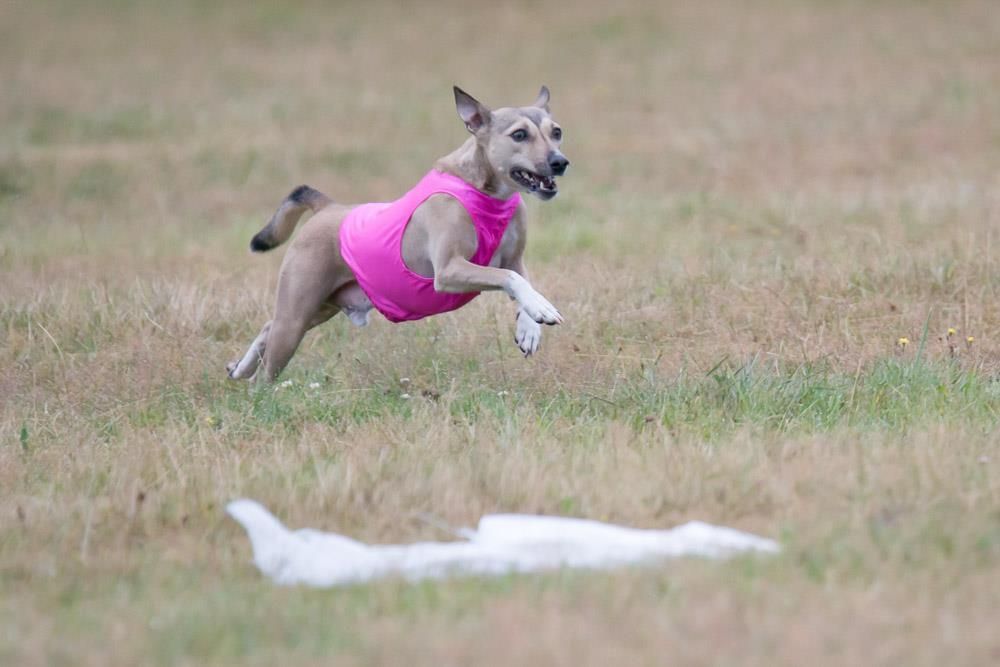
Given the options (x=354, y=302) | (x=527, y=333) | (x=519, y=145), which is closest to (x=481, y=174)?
(x=519, y=145)

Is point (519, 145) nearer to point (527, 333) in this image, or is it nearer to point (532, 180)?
point (532, 180)

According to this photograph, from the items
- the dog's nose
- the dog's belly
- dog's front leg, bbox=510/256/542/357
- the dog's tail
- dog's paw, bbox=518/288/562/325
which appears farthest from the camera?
the dog's tail

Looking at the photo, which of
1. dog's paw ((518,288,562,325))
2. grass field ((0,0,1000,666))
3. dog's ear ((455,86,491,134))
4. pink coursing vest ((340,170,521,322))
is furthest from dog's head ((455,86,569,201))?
grass field ((0,0,1000,666))

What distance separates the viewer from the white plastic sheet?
483cm

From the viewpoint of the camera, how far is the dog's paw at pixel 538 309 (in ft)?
22.7

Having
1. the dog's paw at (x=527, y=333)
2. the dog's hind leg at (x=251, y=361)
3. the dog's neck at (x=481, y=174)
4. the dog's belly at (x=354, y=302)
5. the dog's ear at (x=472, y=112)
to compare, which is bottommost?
the dog's hind leg at (x=251, y=361)

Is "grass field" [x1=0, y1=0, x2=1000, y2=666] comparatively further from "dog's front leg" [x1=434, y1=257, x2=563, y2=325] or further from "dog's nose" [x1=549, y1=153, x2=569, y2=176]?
"dog's nose" [x1=549, y1=153, x2=569, y2=176]

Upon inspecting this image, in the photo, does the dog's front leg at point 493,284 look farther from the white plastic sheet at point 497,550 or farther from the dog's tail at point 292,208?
the white plastic sheet at point 497,550

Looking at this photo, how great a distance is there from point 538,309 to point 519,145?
1.04m

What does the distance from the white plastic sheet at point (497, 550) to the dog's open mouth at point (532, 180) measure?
8.45 feet

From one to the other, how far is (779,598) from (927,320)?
4055 mm

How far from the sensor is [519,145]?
24.6 feet

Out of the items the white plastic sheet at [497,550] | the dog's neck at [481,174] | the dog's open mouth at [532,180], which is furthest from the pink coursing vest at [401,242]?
the white plastic sheet at [497,550]

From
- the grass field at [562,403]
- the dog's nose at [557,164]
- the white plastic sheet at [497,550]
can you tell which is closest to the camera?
the grass field at [562,403]
